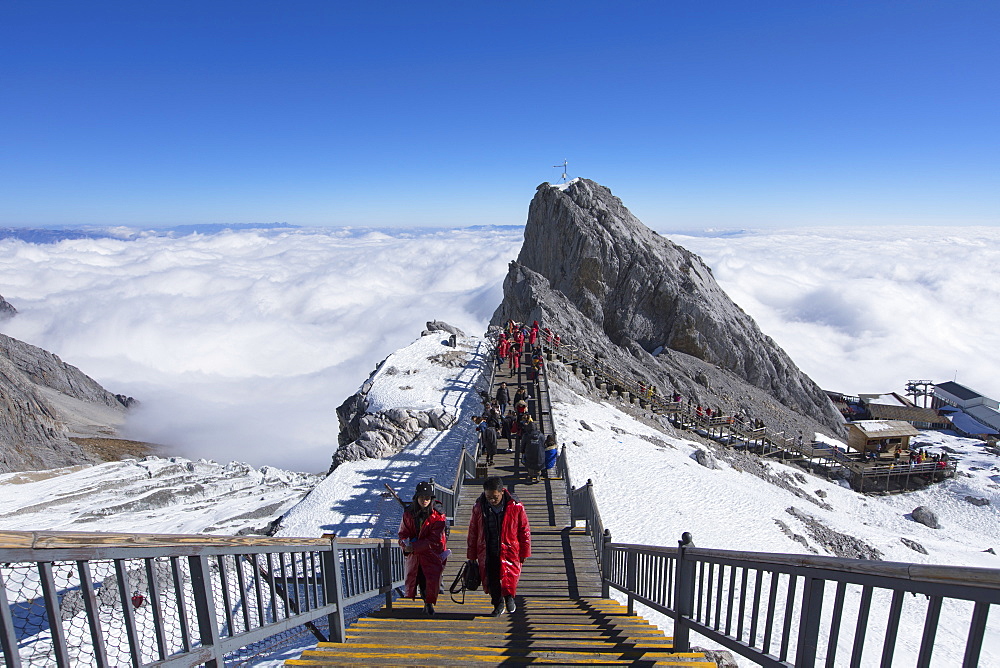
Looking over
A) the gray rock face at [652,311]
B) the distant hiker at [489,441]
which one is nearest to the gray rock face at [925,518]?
the gray rock face at [652,311]

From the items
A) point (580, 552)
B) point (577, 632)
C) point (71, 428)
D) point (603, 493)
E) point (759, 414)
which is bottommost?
point (71, 428)

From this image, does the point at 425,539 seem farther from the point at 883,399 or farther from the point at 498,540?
the point at 883,399

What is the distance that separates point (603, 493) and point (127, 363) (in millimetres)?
228127

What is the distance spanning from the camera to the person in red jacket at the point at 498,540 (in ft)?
18.4

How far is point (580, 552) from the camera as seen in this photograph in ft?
30.1

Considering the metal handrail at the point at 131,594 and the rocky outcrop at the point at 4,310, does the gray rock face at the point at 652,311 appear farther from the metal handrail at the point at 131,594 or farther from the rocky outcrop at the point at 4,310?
the rocky outcrop at the point at 4,310

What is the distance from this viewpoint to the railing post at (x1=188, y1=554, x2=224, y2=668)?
3195mm

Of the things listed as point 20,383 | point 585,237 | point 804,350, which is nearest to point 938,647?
point 585,237

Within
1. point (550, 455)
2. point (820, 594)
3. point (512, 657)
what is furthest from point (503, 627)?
point (550, 455)

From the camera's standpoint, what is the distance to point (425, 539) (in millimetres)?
5777

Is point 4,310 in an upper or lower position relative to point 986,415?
upper

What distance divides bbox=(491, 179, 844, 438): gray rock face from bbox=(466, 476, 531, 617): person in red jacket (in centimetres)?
3200

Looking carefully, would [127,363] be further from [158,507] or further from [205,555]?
[205,555]

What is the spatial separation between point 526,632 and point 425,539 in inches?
56.0
